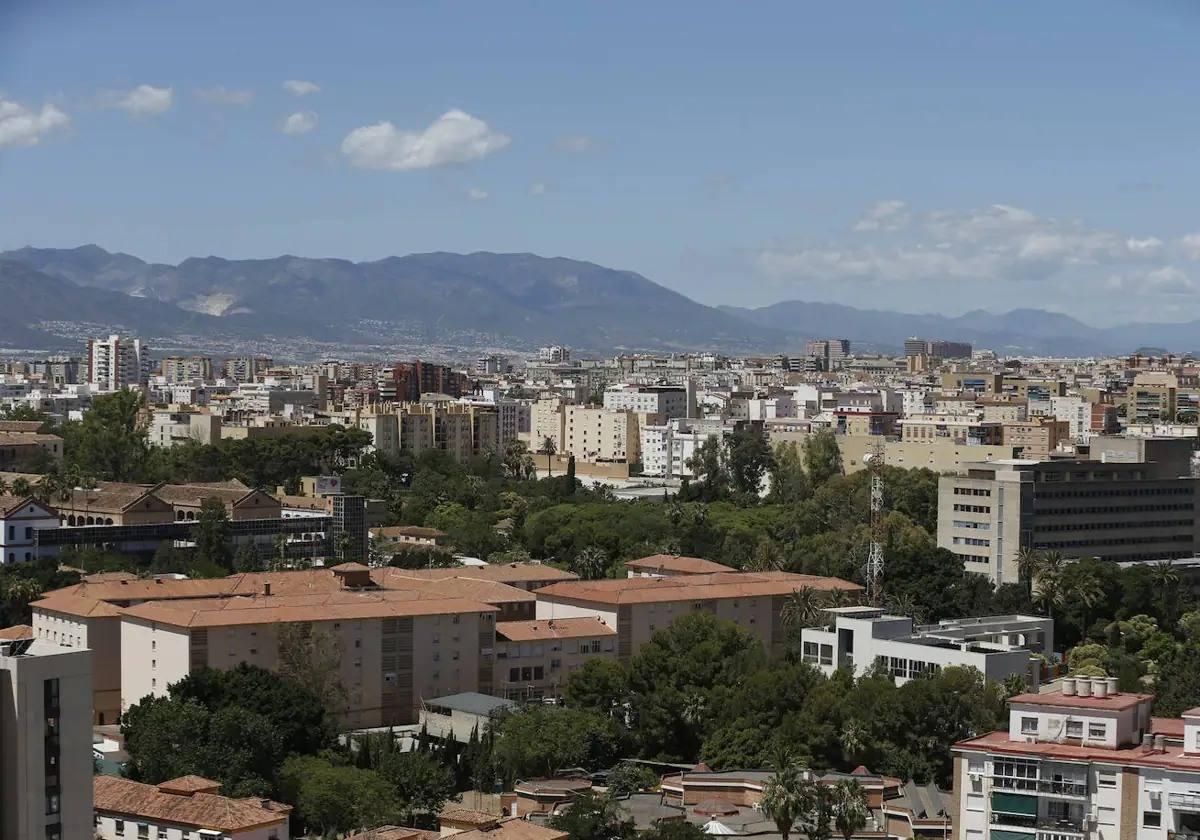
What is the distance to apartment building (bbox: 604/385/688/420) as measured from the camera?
254 feet

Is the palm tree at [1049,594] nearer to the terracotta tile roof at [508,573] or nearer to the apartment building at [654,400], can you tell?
the terracotta tile roof at [508,573]

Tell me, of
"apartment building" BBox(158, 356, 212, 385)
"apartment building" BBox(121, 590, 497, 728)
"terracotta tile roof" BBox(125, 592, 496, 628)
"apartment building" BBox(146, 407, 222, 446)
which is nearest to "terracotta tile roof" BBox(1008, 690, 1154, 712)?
"apartment building" BBox(121, 590, 497, 728)

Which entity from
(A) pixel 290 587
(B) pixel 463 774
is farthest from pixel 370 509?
(B) pixel 463 774

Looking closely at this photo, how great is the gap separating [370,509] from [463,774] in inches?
815

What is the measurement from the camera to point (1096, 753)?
16875mm

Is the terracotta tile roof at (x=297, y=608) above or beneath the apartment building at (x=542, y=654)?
above

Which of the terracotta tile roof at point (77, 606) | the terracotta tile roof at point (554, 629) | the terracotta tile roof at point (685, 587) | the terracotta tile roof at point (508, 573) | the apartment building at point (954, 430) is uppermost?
the apartment building at point (954, 430)

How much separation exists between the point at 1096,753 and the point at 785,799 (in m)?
3.28

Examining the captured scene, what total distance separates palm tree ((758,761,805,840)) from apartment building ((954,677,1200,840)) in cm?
201

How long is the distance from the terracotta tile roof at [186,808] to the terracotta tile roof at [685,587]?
10.4 metres

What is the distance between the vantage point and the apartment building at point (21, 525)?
121 ft

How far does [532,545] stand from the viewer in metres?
41.4

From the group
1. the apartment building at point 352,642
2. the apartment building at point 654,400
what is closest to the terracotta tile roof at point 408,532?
the apartment building at point 352,642

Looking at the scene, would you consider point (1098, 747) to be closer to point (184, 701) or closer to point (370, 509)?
point (184, 701)
